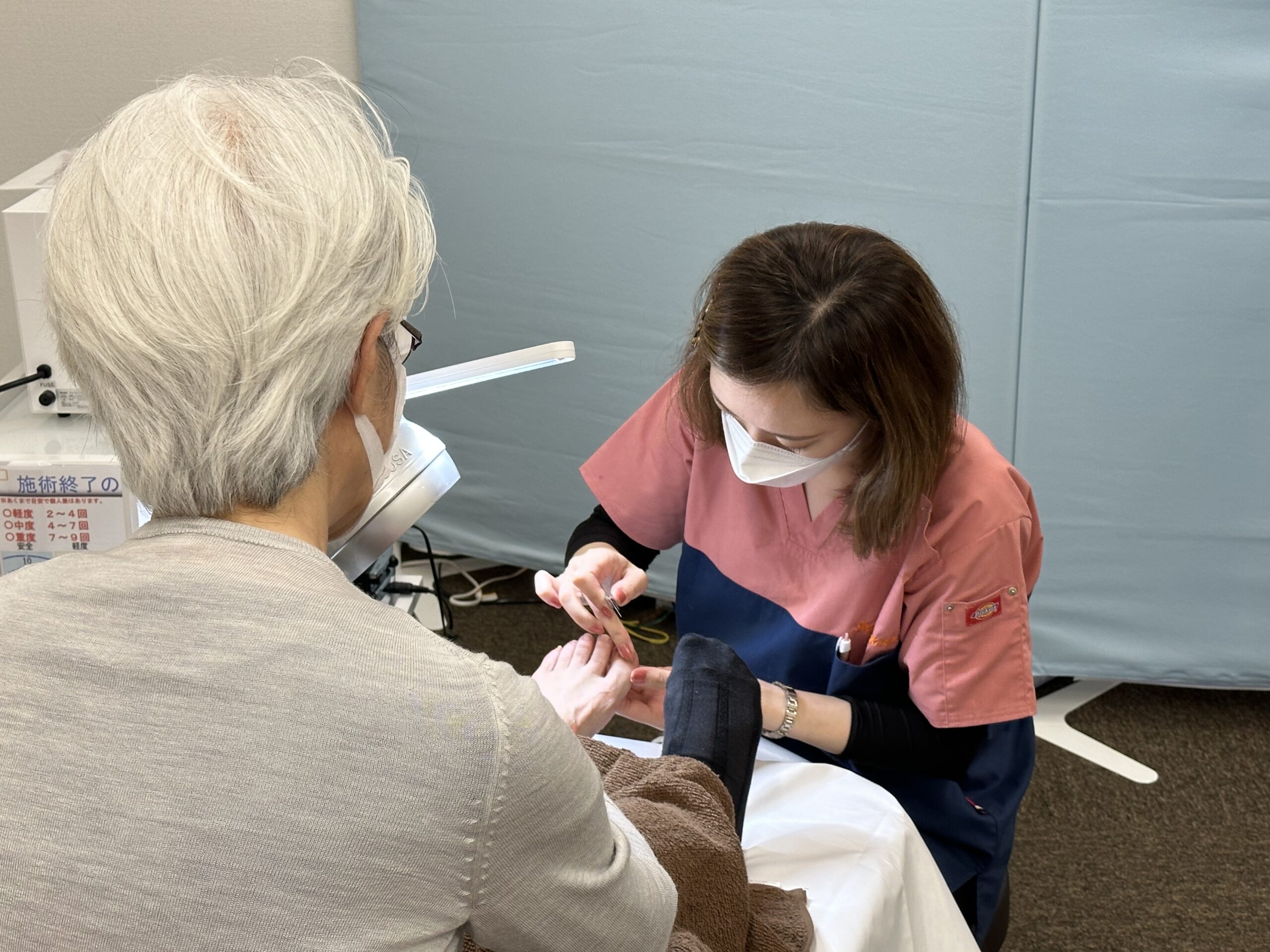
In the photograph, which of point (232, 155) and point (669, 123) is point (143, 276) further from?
point (669, 123)

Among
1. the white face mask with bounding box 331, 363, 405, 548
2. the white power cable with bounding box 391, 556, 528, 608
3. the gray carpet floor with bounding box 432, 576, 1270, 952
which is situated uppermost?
the white face mask with bounding box 331, 363, 405, 548

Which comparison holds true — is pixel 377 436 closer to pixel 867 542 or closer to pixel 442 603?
pixel 867 542

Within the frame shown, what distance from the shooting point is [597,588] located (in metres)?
1.40

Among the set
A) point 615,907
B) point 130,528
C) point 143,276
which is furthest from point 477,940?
point 130,528

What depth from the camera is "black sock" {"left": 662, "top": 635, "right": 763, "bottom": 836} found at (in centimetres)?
113

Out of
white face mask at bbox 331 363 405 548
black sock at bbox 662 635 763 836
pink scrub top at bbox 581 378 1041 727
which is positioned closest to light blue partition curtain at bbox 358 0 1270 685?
pink scrub top at bbox 581 378 1041 727

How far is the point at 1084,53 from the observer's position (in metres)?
1.95

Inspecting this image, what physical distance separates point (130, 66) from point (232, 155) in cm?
207

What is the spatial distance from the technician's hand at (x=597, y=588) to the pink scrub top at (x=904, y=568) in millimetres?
96

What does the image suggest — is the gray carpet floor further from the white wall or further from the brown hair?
the white wall

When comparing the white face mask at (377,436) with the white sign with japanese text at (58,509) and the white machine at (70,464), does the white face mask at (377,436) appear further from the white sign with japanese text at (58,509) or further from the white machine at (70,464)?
the white sign with japanese text at (58,509)

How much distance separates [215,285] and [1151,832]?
78.7 inches

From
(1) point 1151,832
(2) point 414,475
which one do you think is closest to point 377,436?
(2) point 414,475

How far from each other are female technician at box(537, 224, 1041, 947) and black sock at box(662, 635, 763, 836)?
0.28ft
